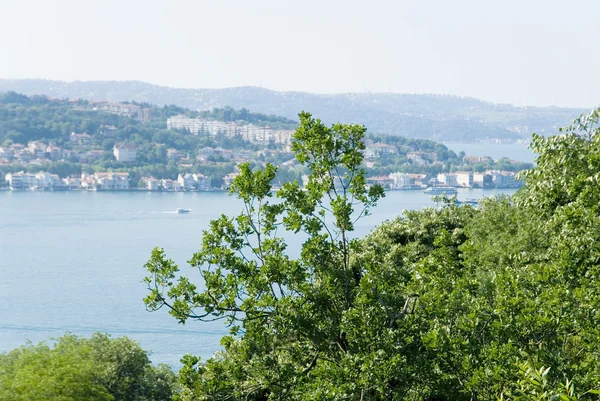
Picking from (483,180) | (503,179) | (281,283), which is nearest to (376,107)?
(503,179)

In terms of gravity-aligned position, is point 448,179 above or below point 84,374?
below

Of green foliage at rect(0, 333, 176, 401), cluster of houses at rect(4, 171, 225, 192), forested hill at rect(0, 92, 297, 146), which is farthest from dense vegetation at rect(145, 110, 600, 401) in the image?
forested hill at rect(0, 92, 297, 146)

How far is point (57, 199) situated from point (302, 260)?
68444 mm

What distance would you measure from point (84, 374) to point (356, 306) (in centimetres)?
850

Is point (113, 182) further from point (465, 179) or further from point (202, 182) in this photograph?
point (465, 179)

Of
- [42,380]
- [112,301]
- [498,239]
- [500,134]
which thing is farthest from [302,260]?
[500,134]

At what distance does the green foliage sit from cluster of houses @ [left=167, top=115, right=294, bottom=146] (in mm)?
91158

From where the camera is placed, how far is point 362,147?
5.29 m

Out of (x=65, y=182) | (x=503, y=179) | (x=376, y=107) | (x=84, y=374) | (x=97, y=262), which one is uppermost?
(x=376, y=107)

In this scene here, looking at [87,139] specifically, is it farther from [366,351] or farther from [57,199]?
[366,351]

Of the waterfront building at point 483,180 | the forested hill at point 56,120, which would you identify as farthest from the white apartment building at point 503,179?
the forested hill at point 56,120

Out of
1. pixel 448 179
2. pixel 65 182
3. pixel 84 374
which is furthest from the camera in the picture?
pixel 448 179

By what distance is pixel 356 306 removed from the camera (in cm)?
503

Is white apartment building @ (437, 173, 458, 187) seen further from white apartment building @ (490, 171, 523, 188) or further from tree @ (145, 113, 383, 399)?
tree @ (145, 113, 383, 399)
